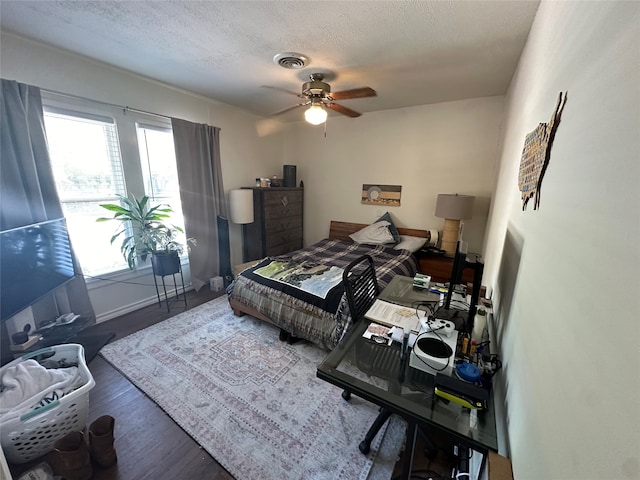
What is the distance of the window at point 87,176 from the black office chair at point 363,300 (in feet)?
8.93

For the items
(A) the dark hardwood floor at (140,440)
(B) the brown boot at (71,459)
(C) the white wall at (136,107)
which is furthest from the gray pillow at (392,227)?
(B) the brown boot at (71,459)

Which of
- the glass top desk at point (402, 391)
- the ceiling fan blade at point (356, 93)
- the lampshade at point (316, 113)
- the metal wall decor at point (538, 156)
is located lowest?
the glass top desk at point (402, 391)

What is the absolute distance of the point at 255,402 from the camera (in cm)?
179

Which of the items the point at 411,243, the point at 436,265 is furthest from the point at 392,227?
the point at 436,265

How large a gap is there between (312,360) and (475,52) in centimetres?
294

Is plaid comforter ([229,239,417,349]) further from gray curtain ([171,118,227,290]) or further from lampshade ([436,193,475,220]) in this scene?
gray curtain ([171,118,227,290])

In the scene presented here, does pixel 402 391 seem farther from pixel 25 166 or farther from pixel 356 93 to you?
pixel 25 166

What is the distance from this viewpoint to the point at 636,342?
34 centimetres

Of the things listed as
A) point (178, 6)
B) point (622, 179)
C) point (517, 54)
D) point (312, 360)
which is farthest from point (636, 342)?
point (517, 54)

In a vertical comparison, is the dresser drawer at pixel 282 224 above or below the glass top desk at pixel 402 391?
above

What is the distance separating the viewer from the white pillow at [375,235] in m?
3.68

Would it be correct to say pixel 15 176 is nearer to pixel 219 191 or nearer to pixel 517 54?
pixel 219 191

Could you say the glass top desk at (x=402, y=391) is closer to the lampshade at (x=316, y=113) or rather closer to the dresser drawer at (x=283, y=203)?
the lampshade at (x=316, y=113)

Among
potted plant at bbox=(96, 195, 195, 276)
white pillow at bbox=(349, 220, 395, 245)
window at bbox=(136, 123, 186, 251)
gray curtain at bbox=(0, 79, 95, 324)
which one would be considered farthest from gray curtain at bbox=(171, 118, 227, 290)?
white pillow at bbox=(349, 220, 395, 245)
